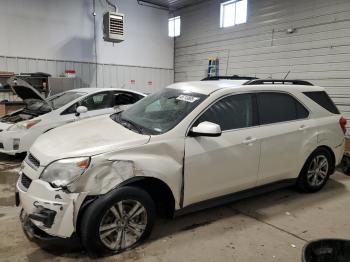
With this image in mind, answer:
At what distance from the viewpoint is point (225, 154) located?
3.07 m

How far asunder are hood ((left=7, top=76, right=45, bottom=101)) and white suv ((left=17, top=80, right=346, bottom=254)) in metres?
2.62

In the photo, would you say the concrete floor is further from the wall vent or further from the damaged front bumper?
the wall vent

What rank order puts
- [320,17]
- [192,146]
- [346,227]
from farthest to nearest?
[320,17], [346,227], [192,146]

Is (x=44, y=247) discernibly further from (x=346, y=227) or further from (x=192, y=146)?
(x=346, y=227)

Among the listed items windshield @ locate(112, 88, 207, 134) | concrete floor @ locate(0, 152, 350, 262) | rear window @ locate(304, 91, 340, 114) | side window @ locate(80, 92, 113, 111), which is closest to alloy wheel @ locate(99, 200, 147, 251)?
concrete floor @ locate(0, 152, 350, 262)

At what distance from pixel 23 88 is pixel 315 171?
5.11m

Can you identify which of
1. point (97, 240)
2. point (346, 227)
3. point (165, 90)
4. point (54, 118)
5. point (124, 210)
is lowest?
point (346, 227)

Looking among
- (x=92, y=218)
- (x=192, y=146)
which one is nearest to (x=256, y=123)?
(x=192, y=146)

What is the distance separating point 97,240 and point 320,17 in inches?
275

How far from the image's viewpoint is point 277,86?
3.71 metres

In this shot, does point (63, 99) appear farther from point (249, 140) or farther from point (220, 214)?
point (249, 140)

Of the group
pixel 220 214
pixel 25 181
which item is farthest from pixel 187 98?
pixel 25 181

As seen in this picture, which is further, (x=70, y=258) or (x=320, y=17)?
(x=320, y=17)

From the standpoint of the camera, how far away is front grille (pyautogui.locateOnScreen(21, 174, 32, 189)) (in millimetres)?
2578
